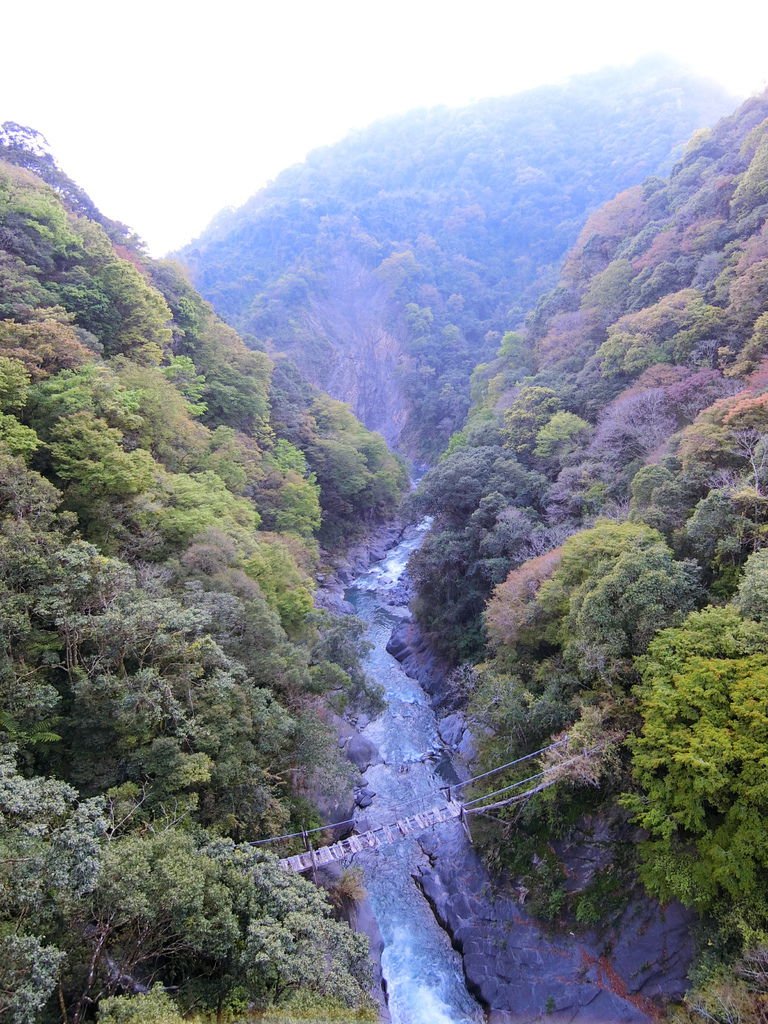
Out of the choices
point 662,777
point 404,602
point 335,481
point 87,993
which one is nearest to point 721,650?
point 662,777

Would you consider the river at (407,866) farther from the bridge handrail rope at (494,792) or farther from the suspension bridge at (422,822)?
the bridge handrail rope at (494,792)

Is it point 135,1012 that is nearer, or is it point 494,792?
point 135,1012

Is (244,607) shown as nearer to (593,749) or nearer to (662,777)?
(593,749)

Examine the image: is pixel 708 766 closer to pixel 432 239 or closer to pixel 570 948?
pixel 570 948

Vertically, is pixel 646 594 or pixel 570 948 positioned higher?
pixel 646 594

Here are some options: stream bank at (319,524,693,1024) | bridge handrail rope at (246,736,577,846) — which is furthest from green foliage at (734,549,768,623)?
stream bank at (319,524,693,1024)

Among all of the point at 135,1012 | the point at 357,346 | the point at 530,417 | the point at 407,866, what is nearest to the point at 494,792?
the point at 407,866
